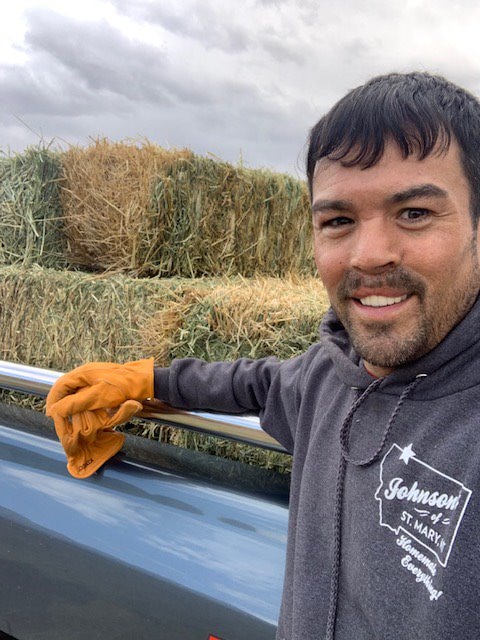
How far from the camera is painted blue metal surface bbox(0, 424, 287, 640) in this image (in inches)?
48.8

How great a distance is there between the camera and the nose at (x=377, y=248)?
3.28 feet

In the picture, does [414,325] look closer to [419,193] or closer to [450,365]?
[450,365]

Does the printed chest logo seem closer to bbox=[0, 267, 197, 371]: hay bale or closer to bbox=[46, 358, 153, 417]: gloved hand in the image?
bbox=[46, 358, 153, 417]: gloved hand

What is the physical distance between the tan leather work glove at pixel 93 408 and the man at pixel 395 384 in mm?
541

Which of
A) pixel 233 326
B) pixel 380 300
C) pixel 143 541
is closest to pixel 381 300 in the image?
pixel 380 300

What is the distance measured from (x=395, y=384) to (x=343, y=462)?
15cm

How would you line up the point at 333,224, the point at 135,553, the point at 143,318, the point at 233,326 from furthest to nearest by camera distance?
the point at 143,318 < the point at 233,326 < the point at 135,553 < the point at 333,224

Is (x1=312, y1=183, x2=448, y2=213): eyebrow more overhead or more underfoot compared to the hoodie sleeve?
more overhead

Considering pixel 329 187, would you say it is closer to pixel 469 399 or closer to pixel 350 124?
pixel 350 124

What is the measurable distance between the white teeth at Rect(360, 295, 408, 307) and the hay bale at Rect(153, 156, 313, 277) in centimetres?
278

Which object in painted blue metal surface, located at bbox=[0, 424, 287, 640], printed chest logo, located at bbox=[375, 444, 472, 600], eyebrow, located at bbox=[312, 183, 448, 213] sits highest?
eyebrow, located at bbox=[312, 183, 448, 213]

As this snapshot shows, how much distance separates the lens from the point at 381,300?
103 cm

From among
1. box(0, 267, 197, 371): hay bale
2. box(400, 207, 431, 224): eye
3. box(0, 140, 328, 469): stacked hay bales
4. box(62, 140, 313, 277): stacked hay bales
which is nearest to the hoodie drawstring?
box(400, 207, 431, 224): eye

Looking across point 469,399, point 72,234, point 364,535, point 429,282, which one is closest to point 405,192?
point 429,282
